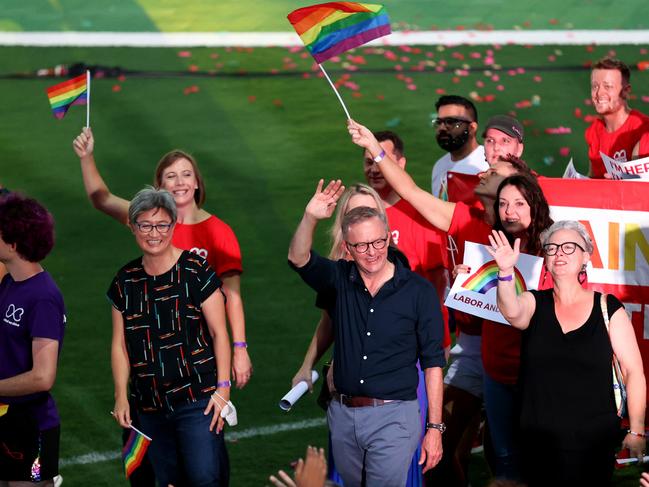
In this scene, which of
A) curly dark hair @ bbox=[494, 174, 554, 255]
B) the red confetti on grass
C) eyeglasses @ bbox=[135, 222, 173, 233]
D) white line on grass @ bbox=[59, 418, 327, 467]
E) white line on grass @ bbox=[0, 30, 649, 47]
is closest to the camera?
eyeglasses @ bbox=[135, 222, 173, 233]

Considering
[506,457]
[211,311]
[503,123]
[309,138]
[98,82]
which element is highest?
[98,82]

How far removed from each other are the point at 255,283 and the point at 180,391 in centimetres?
580

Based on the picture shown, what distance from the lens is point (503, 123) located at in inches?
312

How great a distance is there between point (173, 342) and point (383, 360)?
106 cm

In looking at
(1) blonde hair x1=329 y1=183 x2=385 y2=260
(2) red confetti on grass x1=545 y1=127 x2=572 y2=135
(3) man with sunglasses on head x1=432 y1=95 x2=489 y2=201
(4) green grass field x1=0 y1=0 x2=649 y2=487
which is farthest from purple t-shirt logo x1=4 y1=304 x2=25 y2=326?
(2) red confetti on grass x1=545 y1=127 x2=572 y2=135

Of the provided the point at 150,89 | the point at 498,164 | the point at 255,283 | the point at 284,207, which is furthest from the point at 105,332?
the point at 150,89

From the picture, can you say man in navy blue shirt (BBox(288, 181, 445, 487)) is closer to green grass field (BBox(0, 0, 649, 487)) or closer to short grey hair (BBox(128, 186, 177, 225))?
short grey hair (BBox(128, 186, 177, 225))

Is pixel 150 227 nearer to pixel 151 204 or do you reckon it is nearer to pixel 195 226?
pixel 151 204

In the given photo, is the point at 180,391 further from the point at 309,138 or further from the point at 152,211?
the point at 309,138

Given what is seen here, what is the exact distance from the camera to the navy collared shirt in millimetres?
6301

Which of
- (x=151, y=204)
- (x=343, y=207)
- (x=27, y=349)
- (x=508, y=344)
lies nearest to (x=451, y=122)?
(x=343, y=207)

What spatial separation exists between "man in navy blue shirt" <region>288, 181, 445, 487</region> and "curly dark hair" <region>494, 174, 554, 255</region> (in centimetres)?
65

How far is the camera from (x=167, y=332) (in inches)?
256

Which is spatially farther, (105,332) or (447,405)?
(105,332)
